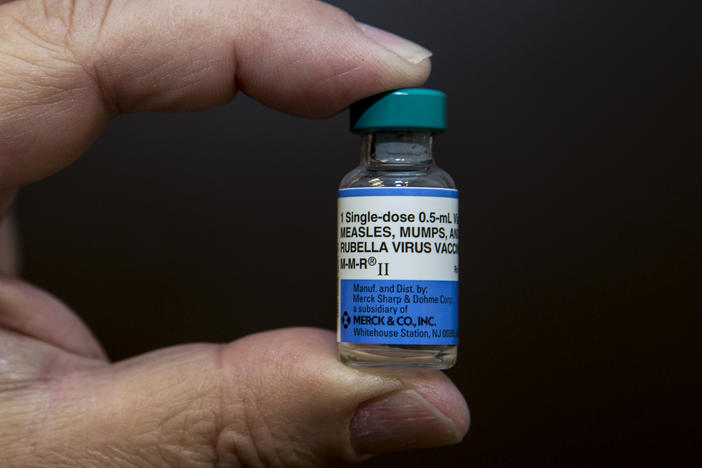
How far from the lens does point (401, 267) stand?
121cm

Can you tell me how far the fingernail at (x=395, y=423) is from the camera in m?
1.23

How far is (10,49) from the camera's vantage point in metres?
1.18

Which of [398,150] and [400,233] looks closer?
[400,233]

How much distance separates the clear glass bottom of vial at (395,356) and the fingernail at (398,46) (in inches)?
19.8

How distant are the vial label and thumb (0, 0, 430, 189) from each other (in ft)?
0.73

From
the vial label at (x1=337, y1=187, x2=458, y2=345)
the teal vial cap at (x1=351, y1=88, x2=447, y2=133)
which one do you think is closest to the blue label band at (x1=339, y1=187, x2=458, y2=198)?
the vial label at (x1=337, y1=187, x2=458, y2=345)

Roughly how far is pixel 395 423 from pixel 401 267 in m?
0.27

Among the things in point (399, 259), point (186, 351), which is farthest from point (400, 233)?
point (186, 351)

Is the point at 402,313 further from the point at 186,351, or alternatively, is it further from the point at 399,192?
the point at 186,351

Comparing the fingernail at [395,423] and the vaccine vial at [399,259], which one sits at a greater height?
the vaccine vial at [399,259]

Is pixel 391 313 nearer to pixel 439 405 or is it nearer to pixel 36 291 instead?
pixel 439 405

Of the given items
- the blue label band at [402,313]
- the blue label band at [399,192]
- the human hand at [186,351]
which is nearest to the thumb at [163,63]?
the human hand at [186,351]

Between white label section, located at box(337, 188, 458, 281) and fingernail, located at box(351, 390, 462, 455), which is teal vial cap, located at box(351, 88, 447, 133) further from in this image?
fingernail, located at box(351, 390, 462, 455)

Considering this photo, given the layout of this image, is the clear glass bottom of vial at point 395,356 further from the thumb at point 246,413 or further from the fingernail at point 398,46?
the fingernail at point 398,46
